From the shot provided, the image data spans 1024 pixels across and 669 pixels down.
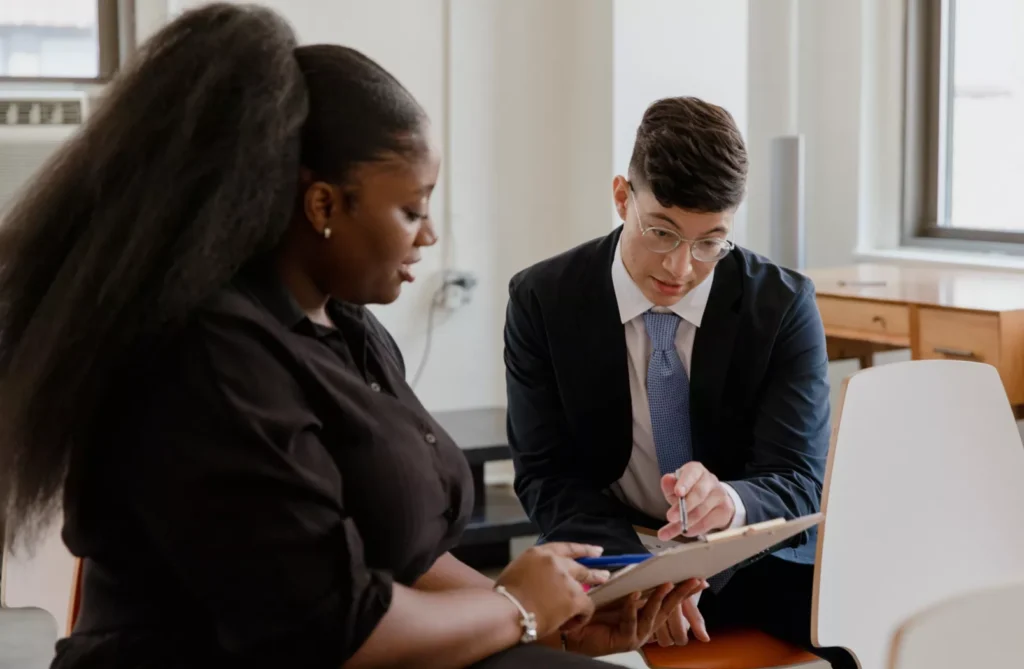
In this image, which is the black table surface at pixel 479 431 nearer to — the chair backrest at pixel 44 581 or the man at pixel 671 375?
the man at pixel 671 375

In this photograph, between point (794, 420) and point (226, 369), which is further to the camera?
point (794, 420)

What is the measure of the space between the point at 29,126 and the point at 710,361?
254 centimetres

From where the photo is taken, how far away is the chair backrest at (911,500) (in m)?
1.59

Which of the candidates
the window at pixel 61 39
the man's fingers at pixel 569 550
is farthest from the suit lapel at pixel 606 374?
the window at pixel 61 39

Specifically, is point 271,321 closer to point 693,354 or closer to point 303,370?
point 303,370

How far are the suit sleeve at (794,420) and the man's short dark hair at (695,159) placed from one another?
0.77 feet

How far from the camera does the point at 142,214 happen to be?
105cm

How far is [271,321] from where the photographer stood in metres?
1.12

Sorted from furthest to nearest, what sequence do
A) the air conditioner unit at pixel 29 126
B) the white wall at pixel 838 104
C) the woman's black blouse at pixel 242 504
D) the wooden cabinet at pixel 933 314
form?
the white wall at pixel 838 104
the air conditioner unit at pixel 29 126
the wooden cabinet at pixel 933 314
the woman's black blouse at pixel 242 504

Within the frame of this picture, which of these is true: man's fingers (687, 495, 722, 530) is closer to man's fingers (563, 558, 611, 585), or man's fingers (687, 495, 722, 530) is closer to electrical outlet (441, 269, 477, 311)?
man's fingers (563, 558, 611, 585)

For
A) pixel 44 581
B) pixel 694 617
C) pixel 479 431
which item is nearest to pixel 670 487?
pixel 694 617

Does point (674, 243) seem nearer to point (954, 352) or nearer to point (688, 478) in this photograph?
point (688, 478)

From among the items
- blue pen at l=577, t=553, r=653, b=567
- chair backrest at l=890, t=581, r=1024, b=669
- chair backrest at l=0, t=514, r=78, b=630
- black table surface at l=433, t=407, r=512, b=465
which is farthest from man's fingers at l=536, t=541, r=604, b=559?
black table surface at l=433, t=407, r=512, b=465

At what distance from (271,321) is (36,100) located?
288 centimetres
